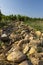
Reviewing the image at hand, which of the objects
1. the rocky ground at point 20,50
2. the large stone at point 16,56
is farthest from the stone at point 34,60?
the large stone at point 16,56

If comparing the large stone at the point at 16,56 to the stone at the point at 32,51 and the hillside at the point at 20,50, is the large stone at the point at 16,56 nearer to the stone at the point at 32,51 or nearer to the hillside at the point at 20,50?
the hillside at the point at 20,50

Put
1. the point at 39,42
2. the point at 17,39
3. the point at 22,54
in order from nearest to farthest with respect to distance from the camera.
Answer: the point at 22,54 → the point at 39,42 → the point at 17,39

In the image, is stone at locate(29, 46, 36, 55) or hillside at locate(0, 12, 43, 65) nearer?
hillside at locate(0, 12, 43, 65)

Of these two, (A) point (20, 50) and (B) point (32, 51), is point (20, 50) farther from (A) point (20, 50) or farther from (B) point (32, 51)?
(B) point (32, 51)

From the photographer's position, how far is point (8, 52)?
17.6 ft

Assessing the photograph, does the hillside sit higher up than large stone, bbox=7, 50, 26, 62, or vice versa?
large stone, bbox=7, 50, 26, 62

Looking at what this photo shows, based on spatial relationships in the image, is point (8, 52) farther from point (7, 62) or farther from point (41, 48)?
point (41, 48)

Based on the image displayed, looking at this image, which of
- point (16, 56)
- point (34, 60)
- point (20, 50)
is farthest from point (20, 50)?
point (34, 60)

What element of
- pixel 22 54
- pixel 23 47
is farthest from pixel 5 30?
pixel 22 54

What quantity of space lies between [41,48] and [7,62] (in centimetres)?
107

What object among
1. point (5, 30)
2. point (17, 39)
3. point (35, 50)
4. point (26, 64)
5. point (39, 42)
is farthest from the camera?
point (5, 30)

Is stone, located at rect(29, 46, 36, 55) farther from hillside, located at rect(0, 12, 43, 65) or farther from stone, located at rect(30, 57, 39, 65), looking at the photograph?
stone, located at rect(30, 57, 39, 65)

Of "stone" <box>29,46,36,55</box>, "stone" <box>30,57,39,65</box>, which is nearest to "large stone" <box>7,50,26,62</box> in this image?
"stone" <box>30,57,39,65</box>

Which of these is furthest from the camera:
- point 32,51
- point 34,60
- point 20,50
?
point 20,50
